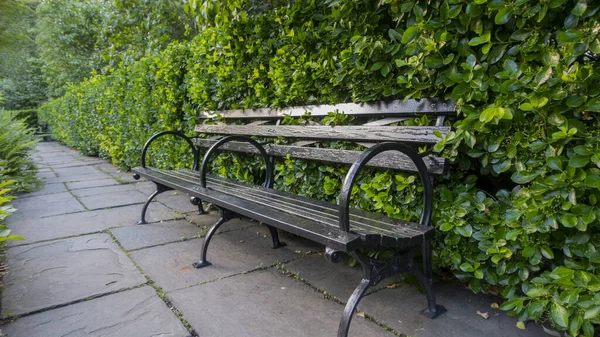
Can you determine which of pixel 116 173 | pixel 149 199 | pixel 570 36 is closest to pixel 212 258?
pixel 149 199

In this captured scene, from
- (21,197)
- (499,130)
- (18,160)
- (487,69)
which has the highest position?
(487,69)

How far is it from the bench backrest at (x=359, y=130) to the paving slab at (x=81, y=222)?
1276mm

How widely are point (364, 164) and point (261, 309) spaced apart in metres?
0.95

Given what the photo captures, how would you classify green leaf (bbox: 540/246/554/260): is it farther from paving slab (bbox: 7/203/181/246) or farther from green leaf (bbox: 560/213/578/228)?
paving slab (bbox: 7/203/181/246)

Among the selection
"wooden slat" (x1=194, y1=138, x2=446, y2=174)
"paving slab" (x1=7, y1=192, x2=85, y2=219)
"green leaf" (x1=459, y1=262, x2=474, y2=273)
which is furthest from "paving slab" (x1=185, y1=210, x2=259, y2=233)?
"green leaf" (x1=459, y1=262, x2=474, y2=273)

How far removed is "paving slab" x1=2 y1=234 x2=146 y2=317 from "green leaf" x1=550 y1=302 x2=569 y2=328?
2.12m

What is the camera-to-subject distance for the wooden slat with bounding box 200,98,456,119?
6.14 ft

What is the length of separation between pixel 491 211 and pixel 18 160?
6.16m

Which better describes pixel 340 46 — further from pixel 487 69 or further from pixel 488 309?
pixel 488 309

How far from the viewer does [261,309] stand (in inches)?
75.7

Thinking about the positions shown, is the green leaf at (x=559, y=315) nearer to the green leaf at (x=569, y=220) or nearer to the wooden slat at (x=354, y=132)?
the green leaf at (x=569, y=220)

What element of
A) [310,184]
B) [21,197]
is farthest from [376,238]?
[21,197]

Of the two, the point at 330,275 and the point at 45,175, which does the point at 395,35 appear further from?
the point at 45,175

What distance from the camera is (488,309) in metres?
1.85
